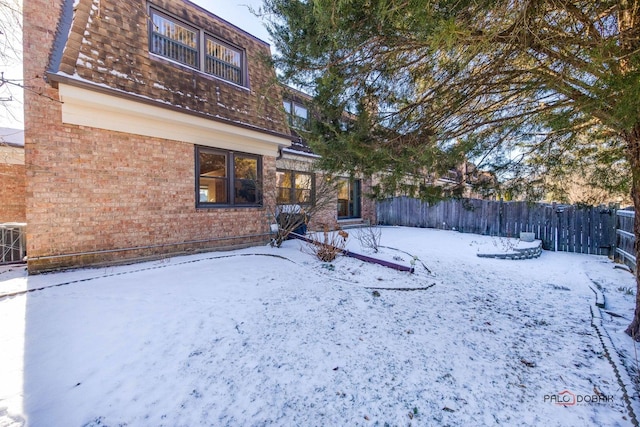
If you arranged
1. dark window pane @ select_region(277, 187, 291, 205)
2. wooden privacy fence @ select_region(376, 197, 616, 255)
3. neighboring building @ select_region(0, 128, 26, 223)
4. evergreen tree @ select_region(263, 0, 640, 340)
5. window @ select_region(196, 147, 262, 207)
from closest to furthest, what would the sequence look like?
evergreen tree @ select_region(263, 0, 640, 340)
window @ select_region(196, 147, 262, 207)
wooden privacy fence @ select_region(376, 197, 616, 255)
neighboring building @ select_region(0, 128, 26, 223)
dark window pane @ select_region(277, 187, 291, 205)

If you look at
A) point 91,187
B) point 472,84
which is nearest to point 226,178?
point 91,187

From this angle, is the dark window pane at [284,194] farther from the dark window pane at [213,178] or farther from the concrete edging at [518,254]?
the concrete edging at [518,254]

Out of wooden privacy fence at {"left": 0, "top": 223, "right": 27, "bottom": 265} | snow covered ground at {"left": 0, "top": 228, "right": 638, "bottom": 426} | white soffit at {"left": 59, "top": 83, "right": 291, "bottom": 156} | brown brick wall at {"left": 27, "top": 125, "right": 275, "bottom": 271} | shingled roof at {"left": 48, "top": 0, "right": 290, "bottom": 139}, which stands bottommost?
snow covered ground at {"left": 0, "top": 228, "right": 638, "bottom": 426}

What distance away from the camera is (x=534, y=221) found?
32.1 ft

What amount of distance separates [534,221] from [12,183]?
18874 millimetres

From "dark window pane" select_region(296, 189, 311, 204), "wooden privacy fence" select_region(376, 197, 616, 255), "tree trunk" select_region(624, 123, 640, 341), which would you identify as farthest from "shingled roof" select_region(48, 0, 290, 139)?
"wooden privacy fence" select_region(376, 197, 616, 255)

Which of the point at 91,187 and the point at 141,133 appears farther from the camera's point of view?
the point at 141,133

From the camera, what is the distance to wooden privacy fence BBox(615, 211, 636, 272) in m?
6.18

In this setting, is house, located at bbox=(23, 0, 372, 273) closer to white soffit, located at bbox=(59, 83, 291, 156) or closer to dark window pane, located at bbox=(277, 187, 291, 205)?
white soffit, located at bbox=(59, 83, 291, 156)

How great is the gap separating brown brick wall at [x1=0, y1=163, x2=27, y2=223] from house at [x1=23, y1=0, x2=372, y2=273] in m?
6.74

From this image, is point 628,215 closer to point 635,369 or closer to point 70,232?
point 635,369

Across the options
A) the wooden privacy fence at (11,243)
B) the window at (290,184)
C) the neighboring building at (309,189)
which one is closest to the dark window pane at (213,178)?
the neighboring building at (309,189)

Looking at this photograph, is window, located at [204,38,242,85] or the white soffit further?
window, located at [204,38,242,85]

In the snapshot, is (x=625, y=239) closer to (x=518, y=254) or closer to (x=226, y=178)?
(x=518, y=254)
